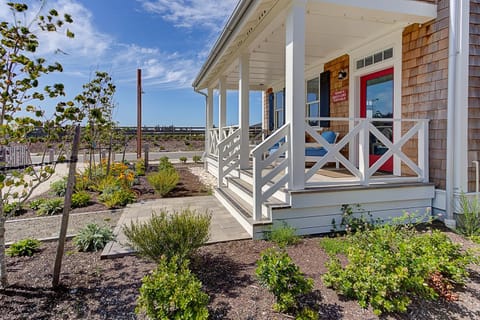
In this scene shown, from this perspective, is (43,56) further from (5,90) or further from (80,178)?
(80,178)

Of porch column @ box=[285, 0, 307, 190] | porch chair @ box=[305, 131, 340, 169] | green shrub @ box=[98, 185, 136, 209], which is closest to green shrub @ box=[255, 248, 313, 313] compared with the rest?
porch column @ box=[285, 0, 307, 190]

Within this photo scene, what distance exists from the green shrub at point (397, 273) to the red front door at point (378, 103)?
2.84 meters

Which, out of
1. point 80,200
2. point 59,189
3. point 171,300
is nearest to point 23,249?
point 171,300

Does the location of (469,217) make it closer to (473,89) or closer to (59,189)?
(473,89)

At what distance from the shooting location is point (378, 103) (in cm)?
516

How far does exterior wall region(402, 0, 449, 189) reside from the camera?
149 inches

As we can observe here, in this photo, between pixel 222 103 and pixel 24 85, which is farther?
pixel 222 103

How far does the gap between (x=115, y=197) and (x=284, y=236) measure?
363cm

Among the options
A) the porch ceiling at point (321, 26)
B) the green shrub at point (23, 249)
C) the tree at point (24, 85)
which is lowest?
the green shrub at point (23, 249)

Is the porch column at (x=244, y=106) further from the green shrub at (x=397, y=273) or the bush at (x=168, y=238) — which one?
the green shrub at (x=397, y=273)

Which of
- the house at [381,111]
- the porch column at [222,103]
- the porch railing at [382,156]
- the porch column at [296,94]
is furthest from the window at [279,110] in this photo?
the porch column at [296,94]

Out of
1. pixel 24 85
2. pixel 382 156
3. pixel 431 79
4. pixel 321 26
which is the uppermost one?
pixel 321 26

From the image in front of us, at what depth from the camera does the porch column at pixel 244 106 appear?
5504mm

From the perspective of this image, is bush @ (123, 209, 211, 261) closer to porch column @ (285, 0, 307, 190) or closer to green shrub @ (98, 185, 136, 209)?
porch column @ (285, 0, 307, 190)
